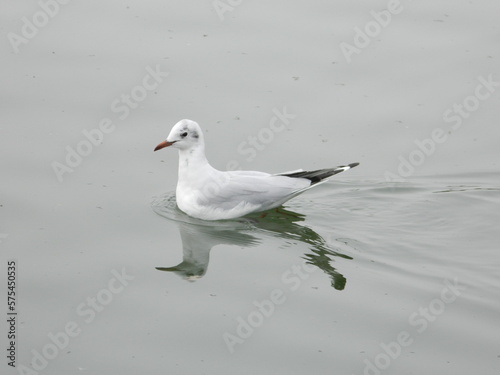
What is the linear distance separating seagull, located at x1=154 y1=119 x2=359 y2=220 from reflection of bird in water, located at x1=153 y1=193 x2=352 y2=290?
12 cm

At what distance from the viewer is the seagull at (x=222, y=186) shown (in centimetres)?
975

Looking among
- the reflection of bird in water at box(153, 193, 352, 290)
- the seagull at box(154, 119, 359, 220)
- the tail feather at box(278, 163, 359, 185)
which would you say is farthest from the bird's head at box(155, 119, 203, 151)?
the tail feather at box(278, 163, 359, 185)

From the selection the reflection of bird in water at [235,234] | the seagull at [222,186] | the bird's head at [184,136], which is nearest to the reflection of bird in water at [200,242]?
the reflection of bird in water at [235,234]

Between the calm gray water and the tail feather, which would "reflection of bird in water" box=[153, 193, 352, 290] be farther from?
the tail feather

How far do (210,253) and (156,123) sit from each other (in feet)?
7.78

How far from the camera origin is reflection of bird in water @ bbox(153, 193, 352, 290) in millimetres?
9086

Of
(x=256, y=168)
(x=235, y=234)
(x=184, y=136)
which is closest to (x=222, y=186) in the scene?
(x=235, y=234)

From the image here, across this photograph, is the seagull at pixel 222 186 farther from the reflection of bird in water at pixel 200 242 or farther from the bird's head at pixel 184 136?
the reflection of bird in water at pixel 200 242

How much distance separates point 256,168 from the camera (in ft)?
34.9

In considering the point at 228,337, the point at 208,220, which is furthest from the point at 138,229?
the point at 228,337

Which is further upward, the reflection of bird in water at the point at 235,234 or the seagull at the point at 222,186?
the seagull at the point at 222,186

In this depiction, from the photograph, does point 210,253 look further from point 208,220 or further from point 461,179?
point 461,179

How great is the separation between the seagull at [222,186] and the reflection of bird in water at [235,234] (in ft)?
0.39

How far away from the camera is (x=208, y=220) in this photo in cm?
984
